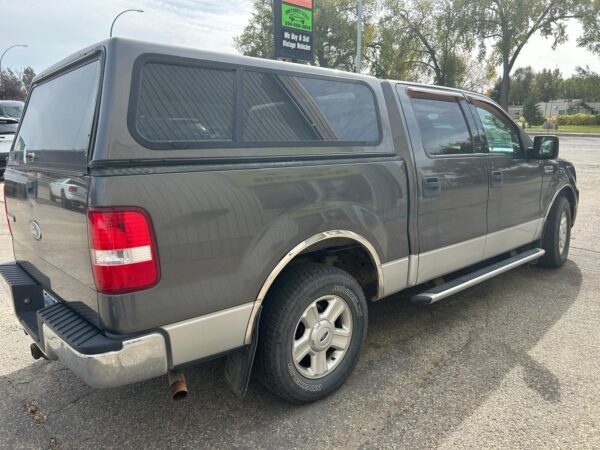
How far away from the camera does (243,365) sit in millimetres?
2406

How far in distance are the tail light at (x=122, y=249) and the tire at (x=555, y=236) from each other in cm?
438

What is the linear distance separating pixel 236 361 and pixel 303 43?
11890 millimetres

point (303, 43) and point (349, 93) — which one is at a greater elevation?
point (303, 43)

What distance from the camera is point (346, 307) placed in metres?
2.79

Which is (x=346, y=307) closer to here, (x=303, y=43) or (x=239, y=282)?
(x=239, y=282)

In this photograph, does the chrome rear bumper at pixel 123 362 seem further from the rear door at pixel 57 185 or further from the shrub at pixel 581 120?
the shrub at pixel 581 120

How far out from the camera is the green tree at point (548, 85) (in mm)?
84750

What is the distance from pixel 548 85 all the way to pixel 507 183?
94691 mm

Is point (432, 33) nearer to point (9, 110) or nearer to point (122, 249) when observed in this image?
point (9, 110)

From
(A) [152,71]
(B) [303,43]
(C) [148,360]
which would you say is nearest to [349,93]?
(A) [152,71]

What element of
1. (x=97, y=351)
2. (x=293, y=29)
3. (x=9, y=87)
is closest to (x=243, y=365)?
(x=97, y=351)

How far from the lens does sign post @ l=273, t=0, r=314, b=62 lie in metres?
12.2

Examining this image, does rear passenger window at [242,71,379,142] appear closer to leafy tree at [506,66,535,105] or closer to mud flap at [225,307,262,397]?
mud flap at [225,307,262,397]

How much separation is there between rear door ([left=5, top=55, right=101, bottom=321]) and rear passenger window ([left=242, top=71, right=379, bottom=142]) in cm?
76
